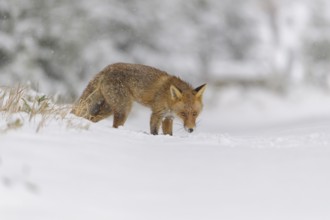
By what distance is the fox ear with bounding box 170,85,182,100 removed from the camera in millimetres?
8905

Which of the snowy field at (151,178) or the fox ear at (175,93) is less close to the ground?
the fox ear at (175,93)

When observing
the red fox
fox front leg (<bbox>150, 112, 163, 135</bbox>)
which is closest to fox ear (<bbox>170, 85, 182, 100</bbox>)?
the red fox

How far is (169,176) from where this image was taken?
436cm

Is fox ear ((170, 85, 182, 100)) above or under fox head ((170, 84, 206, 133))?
above

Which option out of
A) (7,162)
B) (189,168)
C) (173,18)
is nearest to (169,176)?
(189,168)

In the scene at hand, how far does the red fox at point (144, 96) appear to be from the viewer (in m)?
8.95

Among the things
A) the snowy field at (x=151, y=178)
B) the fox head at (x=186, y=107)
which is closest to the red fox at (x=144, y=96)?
the fox head at (x=186, y=107)

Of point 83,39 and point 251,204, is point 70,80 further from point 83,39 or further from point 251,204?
point 251,204

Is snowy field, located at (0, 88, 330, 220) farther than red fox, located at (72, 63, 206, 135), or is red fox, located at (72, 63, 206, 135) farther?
red fox, located at (72, 63, 206, 135)

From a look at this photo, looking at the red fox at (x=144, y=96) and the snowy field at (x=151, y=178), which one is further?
the red fox at (x=144, y=96)

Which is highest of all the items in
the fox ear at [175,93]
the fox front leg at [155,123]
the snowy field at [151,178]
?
the fox ear at [175,93]

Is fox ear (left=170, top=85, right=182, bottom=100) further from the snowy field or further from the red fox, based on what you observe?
the snowy field

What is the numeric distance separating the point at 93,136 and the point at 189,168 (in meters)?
1.27

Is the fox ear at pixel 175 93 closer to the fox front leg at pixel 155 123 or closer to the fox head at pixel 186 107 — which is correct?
the fox head at pixel 186 107
